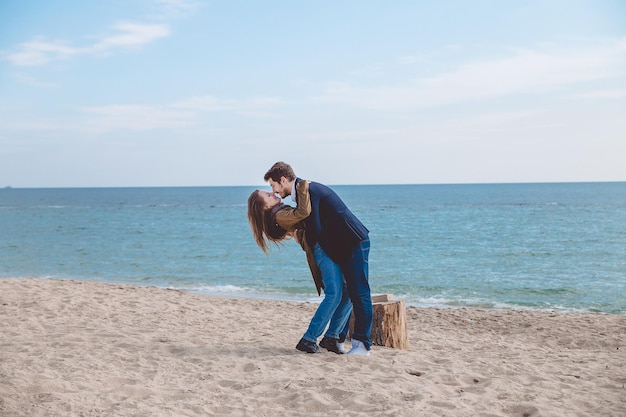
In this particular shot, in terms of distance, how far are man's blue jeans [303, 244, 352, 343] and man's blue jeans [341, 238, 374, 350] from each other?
0.11 meters

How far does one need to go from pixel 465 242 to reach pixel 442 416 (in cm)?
3016

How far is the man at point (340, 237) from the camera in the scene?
20.2ft

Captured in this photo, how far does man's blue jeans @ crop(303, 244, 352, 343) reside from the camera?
6402 millimetres

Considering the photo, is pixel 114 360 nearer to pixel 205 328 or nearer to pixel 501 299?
pixel 205 328

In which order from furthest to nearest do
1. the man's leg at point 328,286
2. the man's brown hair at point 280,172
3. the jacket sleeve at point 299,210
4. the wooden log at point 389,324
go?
the wooden log at point 389,324, the man's leg at point 328,286, the man's brown hair at point 280,172, the jacket sleeve at point 299,210

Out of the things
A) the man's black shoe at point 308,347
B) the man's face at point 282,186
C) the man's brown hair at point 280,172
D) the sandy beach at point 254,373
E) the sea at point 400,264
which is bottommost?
the sea at point 400,264

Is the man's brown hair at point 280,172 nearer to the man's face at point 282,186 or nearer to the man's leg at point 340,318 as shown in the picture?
the man's face at point 282,186

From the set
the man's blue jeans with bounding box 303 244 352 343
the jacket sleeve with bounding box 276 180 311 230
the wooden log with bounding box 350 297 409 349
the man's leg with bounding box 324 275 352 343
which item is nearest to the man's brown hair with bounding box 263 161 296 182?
the jacket sleeve with bounding box 276 180 311 230

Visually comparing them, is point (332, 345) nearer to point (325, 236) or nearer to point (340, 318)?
point (340, 318)

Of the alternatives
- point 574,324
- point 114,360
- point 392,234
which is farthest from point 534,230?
point 114,360

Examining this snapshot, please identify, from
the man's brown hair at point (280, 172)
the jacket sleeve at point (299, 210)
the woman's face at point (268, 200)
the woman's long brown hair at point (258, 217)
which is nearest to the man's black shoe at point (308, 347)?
the woman's long brown hair at point (258, 217)

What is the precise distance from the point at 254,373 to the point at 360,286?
1342 mm

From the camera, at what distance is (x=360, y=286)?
250 inches

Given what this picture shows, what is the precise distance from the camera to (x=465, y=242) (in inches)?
1341
